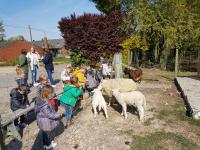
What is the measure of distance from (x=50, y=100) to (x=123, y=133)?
6.50 ft

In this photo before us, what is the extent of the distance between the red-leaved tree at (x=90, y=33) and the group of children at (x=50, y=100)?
155cm

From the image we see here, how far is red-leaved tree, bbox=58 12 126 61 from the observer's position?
14125 millimetres

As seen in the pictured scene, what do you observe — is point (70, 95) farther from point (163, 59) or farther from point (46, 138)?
point (163, 59)

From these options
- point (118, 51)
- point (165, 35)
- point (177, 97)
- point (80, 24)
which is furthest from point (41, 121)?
point (165, 35)

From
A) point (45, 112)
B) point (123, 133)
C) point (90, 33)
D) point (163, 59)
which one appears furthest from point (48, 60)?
point (163, 59)

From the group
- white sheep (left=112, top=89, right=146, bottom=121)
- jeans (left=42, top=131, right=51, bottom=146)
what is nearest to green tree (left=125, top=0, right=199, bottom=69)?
white sheep (left=112, top=89, right=146, bottom=121)

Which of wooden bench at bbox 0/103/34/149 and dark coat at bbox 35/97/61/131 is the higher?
dark coat at bbox 35/97/61/131

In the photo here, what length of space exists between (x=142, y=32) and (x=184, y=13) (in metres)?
3.77

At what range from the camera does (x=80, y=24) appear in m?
14.1

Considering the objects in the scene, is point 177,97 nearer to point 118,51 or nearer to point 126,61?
point 118,51

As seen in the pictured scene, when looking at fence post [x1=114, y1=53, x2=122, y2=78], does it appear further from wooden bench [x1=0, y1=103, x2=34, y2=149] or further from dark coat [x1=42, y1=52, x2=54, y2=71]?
wooden bench [x1=0, y1=103, x2=34, y2=149]

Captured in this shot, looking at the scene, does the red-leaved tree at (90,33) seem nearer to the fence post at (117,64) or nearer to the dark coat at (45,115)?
the fence post at (117,64)

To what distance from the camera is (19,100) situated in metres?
8.38

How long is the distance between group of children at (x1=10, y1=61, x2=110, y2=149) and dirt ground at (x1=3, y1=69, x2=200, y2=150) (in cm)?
35
